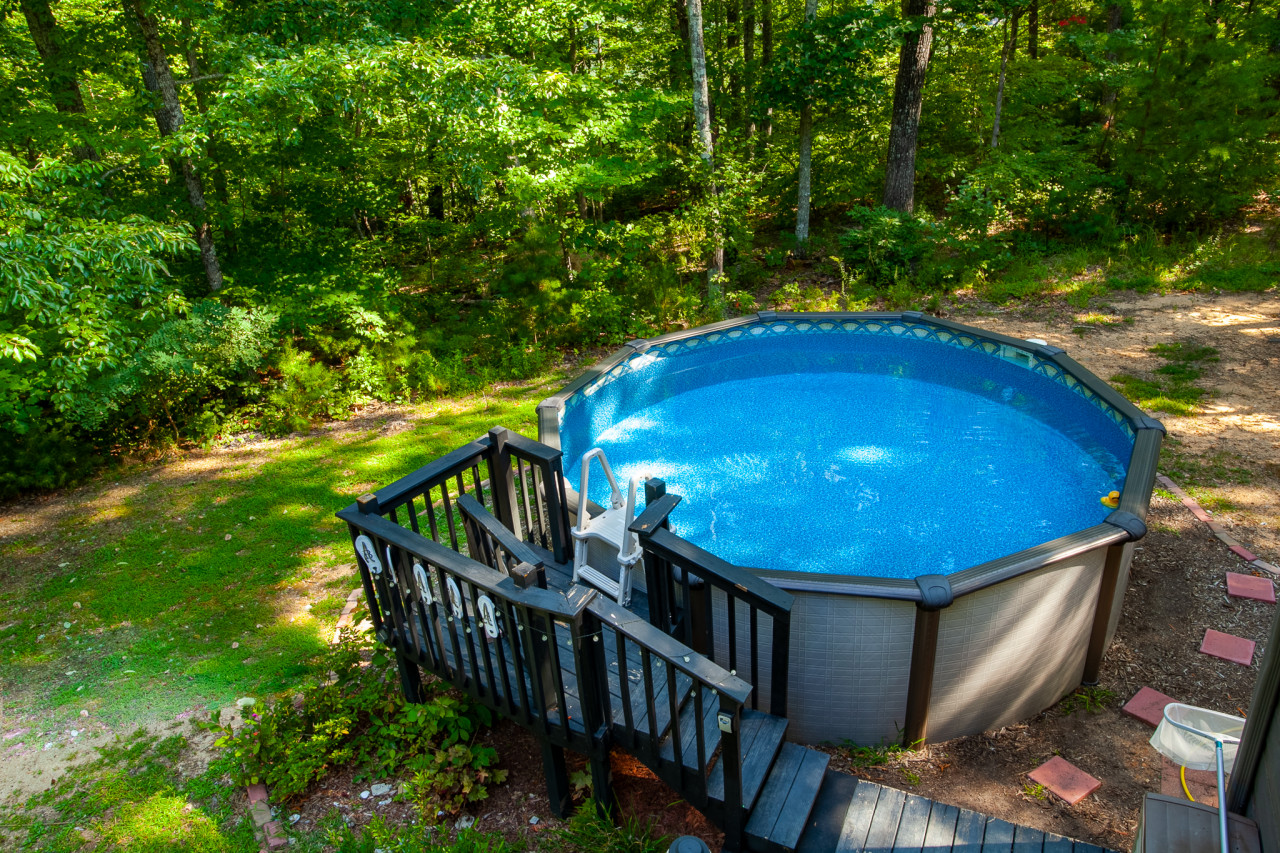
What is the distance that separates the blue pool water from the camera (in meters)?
5.68

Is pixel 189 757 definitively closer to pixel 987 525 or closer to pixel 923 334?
pixel 987 525

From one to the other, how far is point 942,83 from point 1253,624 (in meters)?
11.6

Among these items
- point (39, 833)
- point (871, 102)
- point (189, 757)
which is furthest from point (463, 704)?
point (871, 102)

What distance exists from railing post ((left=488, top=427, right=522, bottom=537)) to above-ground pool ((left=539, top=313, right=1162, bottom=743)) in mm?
1353

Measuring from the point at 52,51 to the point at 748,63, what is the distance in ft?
31.2

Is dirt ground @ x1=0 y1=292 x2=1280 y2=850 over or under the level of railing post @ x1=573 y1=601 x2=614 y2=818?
under

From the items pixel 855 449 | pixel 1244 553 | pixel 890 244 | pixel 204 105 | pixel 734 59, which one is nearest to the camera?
pixel 1244 553

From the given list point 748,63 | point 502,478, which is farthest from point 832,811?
point 748,63

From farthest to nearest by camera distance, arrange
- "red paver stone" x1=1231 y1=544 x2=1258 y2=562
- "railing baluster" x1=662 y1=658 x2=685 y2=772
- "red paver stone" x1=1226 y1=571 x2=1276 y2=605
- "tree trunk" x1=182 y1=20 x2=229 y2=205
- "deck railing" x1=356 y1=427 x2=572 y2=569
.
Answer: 1. "tree trunk" x1=182 y1=20 x2=229 y2=205
2. "red paver stone" x1=1231 y1=544 x2=1258 y2=562
3. "red paver stone" x1=1226 y1=571 x2=1276 y2=605
4. "deck railing" x1=356 y1=427 x2=572 y2=569
5. "railing baluster" x1=662 y1=658 x2=685 y2=772

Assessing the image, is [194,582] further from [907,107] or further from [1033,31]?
[1033,31]

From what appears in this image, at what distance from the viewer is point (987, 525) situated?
573 centimetres

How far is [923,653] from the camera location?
11.1 ft

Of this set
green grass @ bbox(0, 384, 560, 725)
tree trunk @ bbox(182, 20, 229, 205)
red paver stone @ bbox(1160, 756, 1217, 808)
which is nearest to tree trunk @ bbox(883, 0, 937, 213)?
green grass @ bbox(0, 384, 560, 725)

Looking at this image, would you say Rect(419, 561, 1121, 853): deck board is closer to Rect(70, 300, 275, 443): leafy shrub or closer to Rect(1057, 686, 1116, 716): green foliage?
Rect(1057, 686, 1116, 716): green foliage
